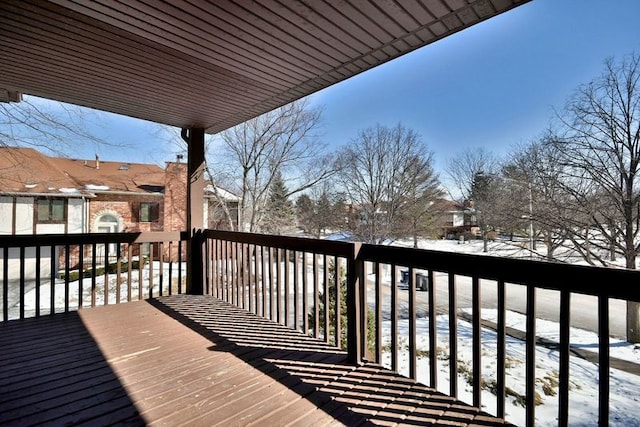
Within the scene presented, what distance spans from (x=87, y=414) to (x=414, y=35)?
3192 millimetres

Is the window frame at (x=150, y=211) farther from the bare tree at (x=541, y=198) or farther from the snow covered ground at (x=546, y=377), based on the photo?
the bare tree at (x=541, y=198)

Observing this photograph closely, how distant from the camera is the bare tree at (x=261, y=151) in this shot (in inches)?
539

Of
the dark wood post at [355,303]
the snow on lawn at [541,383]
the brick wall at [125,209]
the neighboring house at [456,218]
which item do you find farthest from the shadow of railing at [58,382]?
the neighboring house at [456,218]

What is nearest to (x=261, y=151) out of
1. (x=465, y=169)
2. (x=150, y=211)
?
(x=150, y=211)

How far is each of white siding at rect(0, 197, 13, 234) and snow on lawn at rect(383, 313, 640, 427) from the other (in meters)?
14.9

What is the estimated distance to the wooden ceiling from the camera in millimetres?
1995

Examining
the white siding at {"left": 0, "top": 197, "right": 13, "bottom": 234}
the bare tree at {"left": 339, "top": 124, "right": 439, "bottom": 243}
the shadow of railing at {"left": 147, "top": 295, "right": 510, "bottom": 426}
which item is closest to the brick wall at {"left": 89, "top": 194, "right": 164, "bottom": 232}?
the white siding at {"left": 0, "top": 197, "right": 13, "bottom": 234}

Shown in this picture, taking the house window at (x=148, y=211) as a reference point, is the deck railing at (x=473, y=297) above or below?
below

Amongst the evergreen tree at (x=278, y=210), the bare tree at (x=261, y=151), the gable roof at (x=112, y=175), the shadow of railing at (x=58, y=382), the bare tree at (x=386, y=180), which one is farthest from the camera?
the bare tree at (x=386, y=180)

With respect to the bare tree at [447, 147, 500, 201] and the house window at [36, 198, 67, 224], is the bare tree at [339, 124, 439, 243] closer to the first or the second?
the bare tree at [447, 147, 500, 201]

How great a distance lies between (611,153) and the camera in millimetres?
8711

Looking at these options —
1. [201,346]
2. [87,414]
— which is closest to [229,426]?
[87,414]

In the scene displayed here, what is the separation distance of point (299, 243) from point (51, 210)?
49.8 ft

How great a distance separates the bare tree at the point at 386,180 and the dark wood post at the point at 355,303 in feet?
51.2
